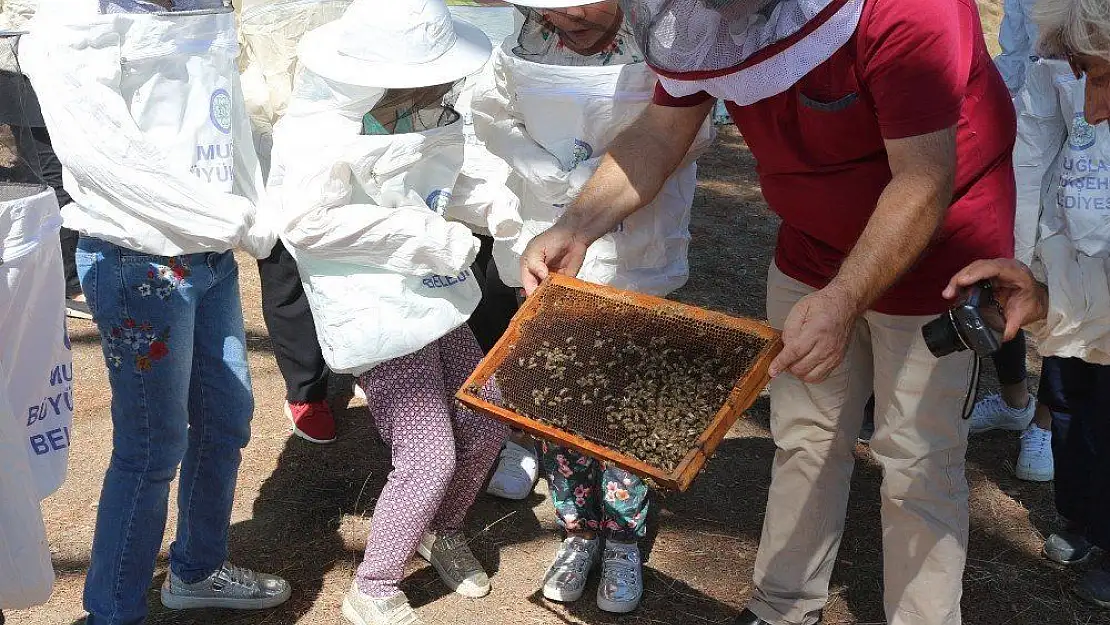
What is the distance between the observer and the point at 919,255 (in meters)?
2.17

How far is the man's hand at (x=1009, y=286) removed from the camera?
2.20 metres

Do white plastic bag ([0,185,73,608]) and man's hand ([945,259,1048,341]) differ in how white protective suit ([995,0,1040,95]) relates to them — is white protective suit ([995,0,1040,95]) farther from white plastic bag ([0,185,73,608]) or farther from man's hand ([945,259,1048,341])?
white plastic bag ([0,185,73,608])

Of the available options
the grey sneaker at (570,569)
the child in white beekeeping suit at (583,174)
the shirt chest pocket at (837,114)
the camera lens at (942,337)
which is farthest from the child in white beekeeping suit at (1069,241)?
the grey sneaker at (570,569)

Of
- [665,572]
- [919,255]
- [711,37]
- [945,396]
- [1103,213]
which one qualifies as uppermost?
[711,37]

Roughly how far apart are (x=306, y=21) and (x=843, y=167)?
5.86 ft

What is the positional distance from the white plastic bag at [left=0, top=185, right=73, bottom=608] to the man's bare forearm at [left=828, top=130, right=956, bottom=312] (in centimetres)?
160

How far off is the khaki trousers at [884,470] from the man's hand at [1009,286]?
0.69ft

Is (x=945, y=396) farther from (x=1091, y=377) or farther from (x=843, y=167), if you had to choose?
Result: (x=1091, y=377)

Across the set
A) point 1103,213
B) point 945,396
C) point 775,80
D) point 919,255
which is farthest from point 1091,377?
Result: point 775,80

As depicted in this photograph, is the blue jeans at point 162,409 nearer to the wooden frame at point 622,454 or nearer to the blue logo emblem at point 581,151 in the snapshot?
the wooden frame at point 622,454

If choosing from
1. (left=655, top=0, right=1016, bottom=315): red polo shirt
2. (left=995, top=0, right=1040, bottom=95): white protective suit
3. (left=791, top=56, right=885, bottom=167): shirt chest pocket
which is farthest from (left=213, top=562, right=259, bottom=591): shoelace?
(left=995, top=0, right=1040, bottom=95): white protective suit

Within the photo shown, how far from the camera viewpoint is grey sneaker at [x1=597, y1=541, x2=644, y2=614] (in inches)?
120

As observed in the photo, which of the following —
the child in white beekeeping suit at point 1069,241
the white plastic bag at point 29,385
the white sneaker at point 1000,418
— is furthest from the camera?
the white sneaker at point 1000,418

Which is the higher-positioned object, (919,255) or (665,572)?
(919,255)
